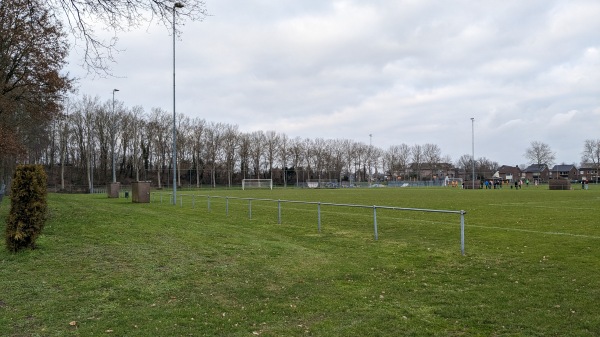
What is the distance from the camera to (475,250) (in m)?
10.7

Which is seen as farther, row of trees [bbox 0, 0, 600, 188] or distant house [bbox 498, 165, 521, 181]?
distant house [bbox 498, 165, 521, 181]

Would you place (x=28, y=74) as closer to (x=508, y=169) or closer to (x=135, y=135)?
Result: (x=135, y=135)

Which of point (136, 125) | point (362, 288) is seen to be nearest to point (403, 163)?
point (136, 125)

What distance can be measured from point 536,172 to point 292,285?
164 meters

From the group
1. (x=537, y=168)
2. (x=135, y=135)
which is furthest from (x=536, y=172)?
(x=135, y=135)

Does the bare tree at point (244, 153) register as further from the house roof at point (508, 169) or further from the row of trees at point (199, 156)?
the house roof at point (508, 169)

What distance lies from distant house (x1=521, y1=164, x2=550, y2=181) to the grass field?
15159cm

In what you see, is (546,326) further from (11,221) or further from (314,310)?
(11,221)

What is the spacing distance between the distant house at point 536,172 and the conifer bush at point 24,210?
15717cm

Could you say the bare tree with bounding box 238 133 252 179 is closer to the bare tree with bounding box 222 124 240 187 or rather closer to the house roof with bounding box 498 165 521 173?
the bare tree with bounding box 222 124 240 187

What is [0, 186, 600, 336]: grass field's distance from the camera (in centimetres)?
534

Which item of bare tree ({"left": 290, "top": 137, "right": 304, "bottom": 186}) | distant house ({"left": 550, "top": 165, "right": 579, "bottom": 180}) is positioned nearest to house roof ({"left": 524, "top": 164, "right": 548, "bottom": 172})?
distant house ({"left": 550, "top": 165, "right": 579, "bottom": 180})

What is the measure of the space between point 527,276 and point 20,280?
838cm

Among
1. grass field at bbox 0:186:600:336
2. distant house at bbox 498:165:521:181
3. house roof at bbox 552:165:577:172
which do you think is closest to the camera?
grass field at bbox 0:186:600:336
